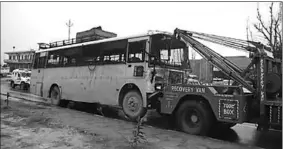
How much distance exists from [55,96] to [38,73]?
2.10 m

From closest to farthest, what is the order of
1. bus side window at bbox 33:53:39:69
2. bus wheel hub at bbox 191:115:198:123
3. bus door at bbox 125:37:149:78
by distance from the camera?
bus wheel hub at bbox 191:115:198:123 → bus door at bbox 125:37:149:78 → bus side window at bbox 33:53:39:69

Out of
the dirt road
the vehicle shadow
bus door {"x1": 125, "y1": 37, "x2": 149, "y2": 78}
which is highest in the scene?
bus door {"x1": 125, "y1": 37, "x2": 149, "y2": 78}

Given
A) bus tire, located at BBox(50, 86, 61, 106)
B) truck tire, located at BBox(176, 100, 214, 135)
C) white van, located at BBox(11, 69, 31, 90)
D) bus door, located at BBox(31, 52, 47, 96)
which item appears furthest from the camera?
white van, located at BBox(11, 69, 31, 90)

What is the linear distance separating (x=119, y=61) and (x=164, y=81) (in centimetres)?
196

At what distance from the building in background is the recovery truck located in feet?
208

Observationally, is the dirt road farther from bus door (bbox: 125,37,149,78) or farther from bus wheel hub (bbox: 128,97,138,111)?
bus door (bbox: 125,37,149,78)

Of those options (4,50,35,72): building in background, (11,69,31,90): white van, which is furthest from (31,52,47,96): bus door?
(4,50,35,72): building in background

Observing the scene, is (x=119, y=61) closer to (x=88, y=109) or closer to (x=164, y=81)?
(x=164, y=81)

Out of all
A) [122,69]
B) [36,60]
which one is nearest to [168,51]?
[122,69]

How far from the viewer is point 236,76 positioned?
661 cm

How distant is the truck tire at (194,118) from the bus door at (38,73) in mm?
9273

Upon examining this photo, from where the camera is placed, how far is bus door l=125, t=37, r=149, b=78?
319 inches

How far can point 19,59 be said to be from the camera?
6925cm

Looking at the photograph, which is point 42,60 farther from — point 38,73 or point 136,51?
point 136,51
